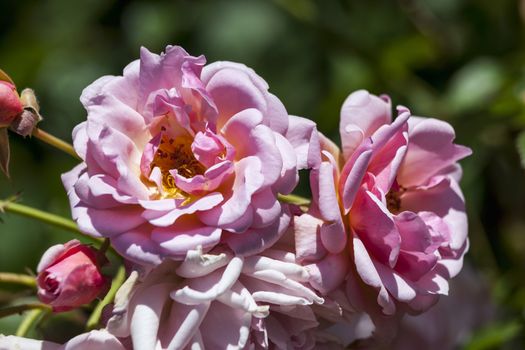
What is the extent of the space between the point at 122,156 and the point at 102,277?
0.12 m

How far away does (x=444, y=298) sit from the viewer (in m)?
1.36

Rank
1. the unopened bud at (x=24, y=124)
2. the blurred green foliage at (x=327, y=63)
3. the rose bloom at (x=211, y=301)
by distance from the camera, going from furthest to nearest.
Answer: the blurred green foliage at (x=327, y=63) → the unopened bud at (x=24, y=124) → the rose bloom at (x=211, y=301)

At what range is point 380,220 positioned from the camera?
2.99 ft

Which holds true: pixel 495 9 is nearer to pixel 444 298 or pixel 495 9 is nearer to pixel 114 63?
pixel 444 298

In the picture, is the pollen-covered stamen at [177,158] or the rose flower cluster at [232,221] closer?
the rose flower cluster at [232,221]

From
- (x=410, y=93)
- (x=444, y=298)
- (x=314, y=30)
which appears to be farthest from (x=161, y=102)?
(x=314, y=30)

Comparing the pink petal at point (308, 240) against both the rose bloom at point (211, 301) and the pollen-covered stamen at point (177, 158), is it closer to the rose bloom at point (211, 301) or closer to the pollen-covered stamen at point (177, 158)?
the rose bloom at point (211, 301)

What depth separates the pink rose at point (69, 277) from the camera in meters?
0.88

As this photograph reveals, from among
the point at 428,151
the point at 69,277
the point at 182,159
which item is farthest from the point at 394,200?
the point at 69,277

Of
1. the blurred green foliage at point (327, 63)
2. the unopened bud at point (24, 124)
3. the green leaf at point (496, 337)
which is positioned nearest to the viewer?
the unopened bud at point (24, 124)

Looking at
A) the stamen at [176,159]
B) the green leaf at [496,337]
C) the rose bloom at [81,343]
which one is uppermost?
the stamen at [176,159]

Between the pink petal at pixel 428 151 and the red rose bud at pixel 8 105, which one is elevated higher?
the red rose bud at pixel 8 105

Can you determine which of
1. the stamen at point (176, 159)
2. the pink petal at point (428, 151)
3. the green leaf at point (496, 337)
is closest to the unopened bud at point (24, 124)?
the stamen at point (176, 159)

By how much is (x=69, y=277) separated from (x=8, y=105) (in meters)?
0.19
